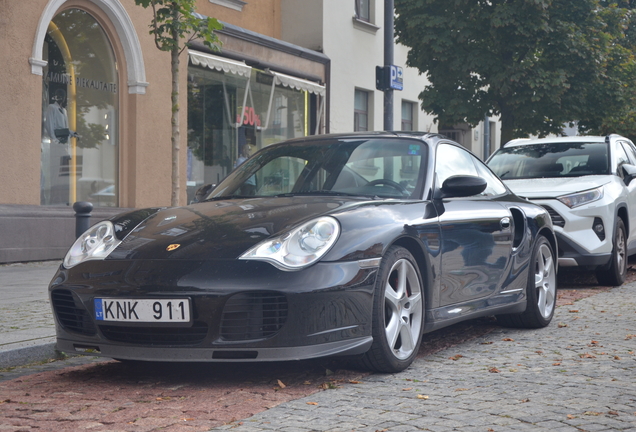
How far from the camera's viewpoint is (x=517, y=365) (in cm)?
530

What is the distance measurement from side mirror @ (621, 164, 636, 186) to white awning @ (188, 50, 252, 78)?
8338 millimetres

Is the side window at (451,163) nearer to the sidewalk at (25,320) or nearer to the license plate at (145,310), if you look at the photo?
the license plate at (145,310)

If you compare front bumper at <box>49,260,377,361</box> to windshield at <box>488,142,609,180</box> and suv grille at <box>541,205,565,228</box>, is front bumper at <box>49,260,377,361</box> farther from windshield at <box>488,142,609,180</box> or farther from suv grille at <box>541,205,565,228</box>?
windshield at <box>488,142,609,180</box>

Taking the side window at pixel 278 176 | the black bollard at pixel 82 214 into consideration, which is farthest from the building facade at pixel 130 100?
the side window at pixel 278 176

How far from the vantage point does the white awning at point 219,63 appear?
16.4 meters

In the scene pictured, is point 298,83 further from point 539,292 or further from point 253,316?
point 253,316

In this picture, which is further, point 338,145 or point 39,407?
point 338,145

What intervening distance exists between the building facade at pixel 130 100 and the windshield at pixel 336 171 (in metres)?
7.19

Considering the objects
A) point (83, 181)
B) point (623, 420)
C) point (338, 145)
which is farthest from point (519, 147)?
point (623, 420)

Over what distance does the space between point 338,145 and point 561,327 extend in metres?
2.39

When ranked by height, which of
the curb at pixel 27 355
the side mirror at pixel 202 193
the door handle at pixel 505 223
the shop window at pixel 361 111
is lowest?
the curb at pixel 27 355

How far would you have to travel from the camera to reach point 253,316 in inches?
173

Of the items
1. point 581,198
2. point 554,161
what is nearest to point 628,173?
point 554,161

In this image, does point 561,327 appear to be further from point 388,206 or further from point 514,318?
point 388,206
